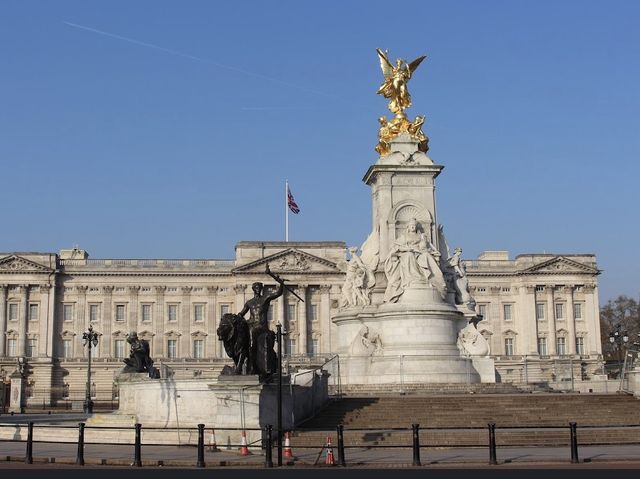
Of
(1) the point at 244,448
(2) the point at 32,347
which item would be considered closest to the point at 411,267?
(1) the point at 244,448

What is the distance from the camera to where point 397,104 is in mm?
43438

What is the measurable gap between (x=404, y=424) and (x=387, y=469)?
8650mm

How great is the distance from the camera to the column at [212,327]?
355ft

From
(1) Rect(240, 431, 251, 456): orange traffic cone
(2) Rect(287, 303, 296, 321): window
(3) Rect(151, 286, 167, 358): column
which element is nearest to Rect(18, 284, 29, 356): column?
(3) Rect(151, 286, 167, 358): column

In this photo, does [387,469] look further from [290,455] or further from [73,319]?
[73,319]

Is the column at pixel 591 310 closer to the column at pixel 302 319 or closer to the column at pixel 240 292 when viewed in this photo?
the column at pixel 302 319

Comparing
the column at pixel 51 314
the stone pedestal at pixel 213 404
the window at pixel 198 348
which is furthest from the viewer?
the window at pixel 198 348

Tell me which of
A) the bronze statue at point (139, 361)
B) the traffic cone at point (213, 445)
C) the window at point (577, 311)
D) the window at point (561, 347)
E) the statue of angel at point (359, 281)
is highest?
the window at point (577, 311)

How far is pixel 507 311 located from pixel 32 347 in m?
54.9

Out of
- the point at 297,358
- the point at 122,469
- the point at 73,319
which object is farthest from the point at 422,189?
the point at 73,319


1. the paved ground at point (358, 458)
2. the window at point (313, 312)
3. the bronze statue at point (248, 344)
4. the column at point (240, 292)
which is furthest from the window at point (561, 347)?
the bronze statue at point (248, 344)

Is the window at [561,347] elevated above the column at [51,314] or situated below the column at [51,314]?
below

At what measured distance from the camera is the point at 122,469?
794 inches

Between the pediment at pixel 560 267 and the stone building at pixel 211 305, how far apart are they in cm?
12
